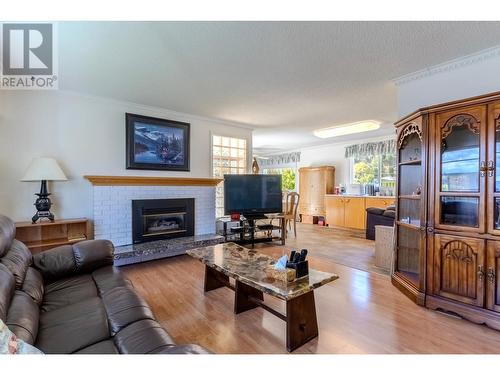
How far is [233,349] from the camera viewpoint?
177 cm

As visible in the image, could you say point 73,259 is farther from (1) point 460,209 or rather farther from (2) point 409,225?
(1) point 460,209

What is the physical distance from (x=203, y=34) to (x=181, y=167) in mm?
2689

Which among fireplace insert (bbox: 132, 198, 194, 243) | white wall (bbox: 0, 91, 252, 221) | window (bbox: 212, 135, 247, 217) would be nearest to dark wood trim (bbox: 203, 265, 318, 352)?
fireplace insert (bbox: 132, 198, 194, 243)

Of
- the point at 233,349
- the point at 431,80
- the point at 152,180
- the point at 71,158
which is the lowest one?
the point at 233,349

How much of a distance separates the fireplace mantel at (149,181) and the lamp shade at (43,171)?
438mm

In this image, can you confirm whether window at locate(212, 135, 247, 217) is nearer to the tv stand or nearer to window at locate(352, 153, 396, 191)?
the tv stand

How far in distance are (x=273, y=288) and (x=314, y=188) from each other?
19.8 ft

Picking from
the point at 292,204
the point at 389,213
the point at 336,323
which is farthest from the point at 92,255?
the point at 389,213

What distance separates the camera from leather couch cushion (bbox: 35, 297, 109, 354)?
1223 millimetres

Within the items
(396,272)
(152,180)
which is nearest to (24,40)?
(152,180)

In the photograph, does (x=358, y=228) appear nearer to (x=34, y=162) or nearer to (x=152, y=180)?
(x=152, y=180)

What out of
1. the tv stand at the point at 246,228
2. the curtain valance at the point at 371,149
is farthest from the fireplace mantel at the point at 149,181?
the curtain valance at the point at 371,149

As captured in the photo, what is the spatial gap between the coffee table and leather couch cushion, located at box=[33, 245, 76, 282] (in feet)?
3.50

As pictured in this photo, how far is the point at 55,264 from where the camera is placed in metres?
2.13
